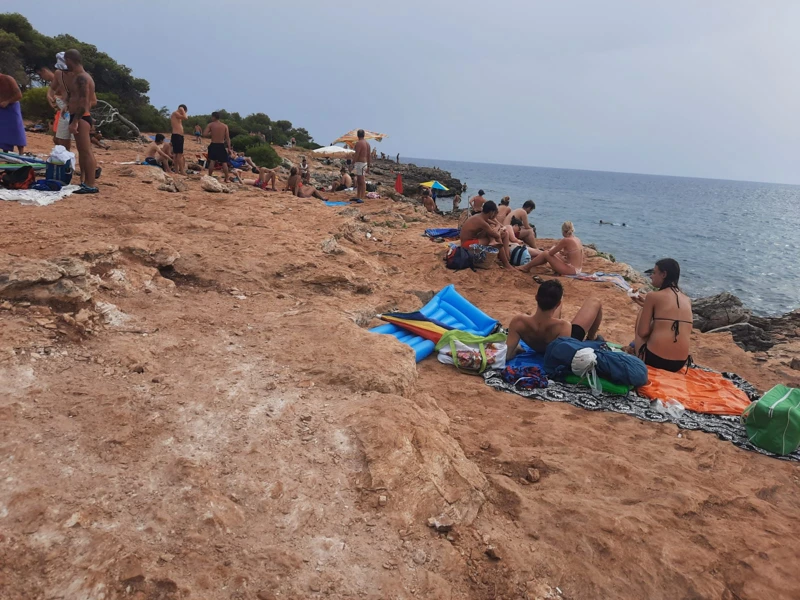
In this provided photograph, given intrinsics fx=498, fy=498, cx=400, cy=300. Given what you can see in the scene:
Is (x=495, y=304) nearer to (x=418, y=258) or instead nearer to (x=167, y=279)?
(x=418, y=258)

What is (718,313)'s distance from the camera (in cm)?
948

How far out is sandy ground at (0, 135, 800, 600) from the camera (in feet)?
5.96

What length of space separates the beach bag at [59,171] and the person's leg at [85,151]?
17 cm

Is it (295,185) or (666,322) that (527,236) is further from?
(666,322)

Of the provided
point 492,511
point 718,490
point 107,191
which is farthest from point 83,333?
point 107,191

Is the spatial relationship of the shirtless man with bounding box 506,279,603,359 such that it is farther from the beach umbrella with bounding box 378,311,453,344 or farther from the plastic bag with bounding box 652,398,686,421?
the plastic bag with bounding box 652,398,686,421

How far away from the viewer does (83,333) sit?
9.59 feet

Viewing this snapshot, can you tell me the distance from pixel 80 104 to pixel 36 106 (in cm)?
1205

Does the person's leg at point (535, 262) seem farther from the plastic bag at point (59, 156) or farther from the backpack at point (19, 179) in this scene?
the backpack at point (19, 179)

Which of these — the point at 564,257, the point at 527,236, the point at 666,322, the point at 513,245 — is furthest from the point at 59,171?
the point at 527,236

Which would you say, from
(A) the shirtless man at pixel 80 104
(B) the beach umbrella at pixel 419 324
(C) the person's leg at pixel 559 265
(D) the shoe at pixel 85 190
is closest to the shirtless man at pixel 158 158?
(A) the shirtless man at pixel 80 104

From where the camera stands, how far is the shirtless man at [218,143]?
32.5 ft

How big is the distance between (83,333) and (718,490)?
151 inches

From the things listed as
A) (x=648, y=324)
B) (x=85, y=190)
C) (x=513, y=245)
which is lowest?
(x=648, y=324)
